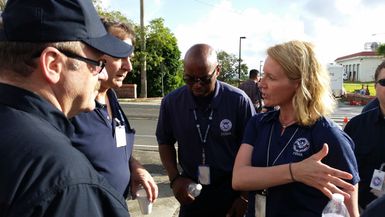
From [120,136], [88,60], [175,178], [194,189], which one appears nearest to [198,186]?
[194,189]

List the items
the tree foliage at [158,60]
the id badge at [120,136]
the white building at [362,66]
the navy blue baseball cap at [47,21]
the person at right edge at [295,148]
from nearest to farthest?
the navy blue baseball cap at [47,21] → the person at right edge at [295,148] → the id badge at [120,136] → the tree foliage at [158,60] → the white building at [362,66]

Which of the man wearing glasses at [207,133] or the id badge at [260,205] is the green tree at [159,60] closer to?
the man wearing glasses at [207,133]

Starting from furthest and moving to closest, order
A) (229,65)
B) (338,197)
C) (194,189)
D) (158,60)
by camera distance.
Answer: (229,65) < (158,60) < (194,189) < (338,197)

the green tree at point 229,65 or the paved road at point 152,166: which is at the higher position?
the green tree at point 229,65

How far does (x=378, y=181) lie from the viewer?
3131 mm

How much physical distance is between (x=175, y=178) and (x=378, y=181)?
1672 millimetres

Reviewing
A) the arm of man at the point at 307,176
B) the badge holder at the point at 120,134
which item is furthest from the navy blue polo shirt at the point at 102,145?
the arm of man at the point at 307,176

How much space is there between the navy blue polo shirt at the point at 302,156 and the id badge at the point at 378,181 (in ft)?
3.46

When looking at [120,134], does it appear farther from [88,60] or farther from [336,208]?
[336,208]

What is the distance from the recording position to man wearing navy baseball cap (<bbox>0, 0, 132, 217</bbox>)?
1.07 metres

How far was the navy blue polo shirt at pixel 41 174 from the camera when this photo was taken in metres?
1.06

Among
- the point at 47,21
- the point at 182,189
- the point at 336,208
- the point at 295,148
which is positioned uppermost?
the point at 47,21

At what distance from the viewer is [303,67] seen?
7.61 feet

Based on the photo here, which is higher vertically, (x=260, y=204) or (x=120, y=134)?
(x=120, y=134)
